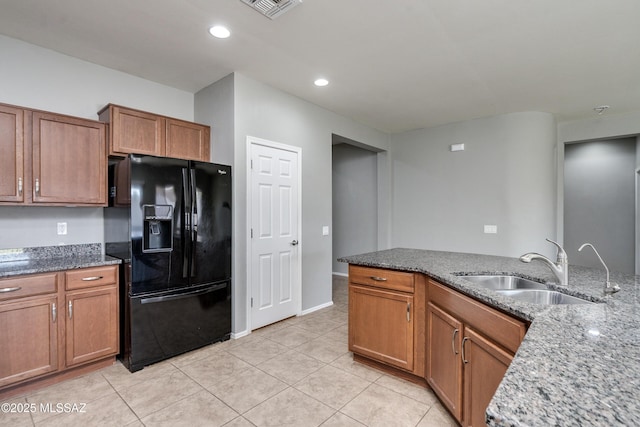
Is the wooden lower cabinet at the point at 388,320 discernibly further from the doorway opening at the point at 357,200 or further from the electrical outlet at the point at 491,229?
the doorway opening at the point at 357,200

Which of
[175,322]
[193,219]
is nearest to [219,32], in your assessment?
[193,219]

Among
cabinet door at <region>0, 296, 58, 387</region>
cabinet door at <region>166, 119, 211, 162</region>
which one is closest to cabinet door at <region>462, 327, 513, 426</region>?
cabinet door at <region>0, 296, 58, 387</region>

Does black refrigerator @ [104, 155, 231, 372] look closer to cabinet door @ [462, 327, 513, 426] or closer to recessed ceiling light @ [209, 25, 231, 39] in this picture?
recessed ceiling light @ [209, 25, 231, 39]

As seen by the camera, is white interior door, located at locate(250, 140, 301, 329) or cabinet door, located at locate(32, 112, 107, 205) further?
white interior door, located at locate(250, 140, 301, 329)

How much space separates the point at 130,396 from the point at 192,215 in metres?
1.43

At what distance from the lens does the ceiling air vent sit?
2.12 meters

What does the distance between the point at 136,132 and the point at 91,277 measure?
138 centimetres

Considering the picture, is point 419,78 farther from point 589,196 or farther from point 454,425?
point 589,196

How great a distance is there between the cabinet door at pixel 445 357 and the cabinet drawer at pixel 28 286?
9.04ft

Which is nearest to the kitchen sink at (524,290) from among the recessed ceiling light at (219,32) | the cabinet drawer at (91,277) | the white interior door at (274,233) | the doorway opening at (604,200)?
the white interior door at (274,233)

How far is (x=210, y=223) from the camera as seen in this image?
9.87ft

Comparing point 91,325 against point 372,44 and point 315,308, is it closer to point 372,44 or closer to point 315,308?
point 315,308

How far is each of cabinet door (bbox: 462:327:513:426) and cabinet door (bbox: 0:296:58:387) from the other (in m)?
2.83

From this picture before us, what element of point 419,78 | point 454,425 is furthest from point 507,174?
point 454,425
